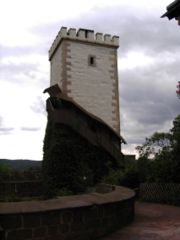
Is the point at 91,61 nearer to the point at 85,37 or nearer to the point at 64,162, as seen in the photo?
the point at 85,37

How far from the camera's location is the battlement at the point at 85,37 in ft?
91.0

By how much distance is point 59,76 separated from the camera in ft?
89.9

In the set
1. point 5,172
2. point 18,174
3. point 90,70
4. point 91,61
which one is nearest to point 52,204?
point 5,172

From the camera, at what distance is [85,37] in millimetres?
28281

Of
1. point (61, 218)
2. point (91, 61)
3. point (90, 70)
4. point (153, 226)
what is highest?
point (91, 61)

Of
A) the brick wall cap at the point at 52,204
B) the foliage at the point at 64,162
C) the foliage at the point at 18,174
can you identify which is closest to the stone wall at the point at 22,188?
the foliage at the point at 64,162

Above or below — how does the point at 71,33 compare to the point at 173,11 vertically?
above

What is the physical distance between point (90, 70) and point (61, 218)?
846 inches

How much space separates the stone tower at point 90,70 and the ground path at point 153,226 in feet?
51.8

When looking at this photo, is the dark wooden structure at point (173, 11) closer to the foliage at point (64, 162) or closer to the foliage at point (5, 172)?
the foliage at point (64, 162)

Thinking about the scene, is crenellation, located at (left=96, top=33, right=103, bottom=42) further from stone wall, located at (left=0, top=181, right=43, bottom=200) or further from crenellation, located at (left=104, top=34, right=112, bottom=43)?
stone wall, located at (left=0, top=181, right=43, bottom=200)

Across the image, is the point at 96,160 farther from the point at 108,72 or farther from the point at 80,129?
the point at 108,72

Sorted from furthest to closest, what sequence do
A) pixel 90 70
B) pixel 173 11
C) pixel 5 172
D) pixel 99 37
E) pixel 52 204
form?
→ pixel 99 37 → pixel 90 70 → pixel 5 172 → pixel 173 11 → pixel 52 204

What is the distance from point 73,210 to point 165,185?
6.57 m
